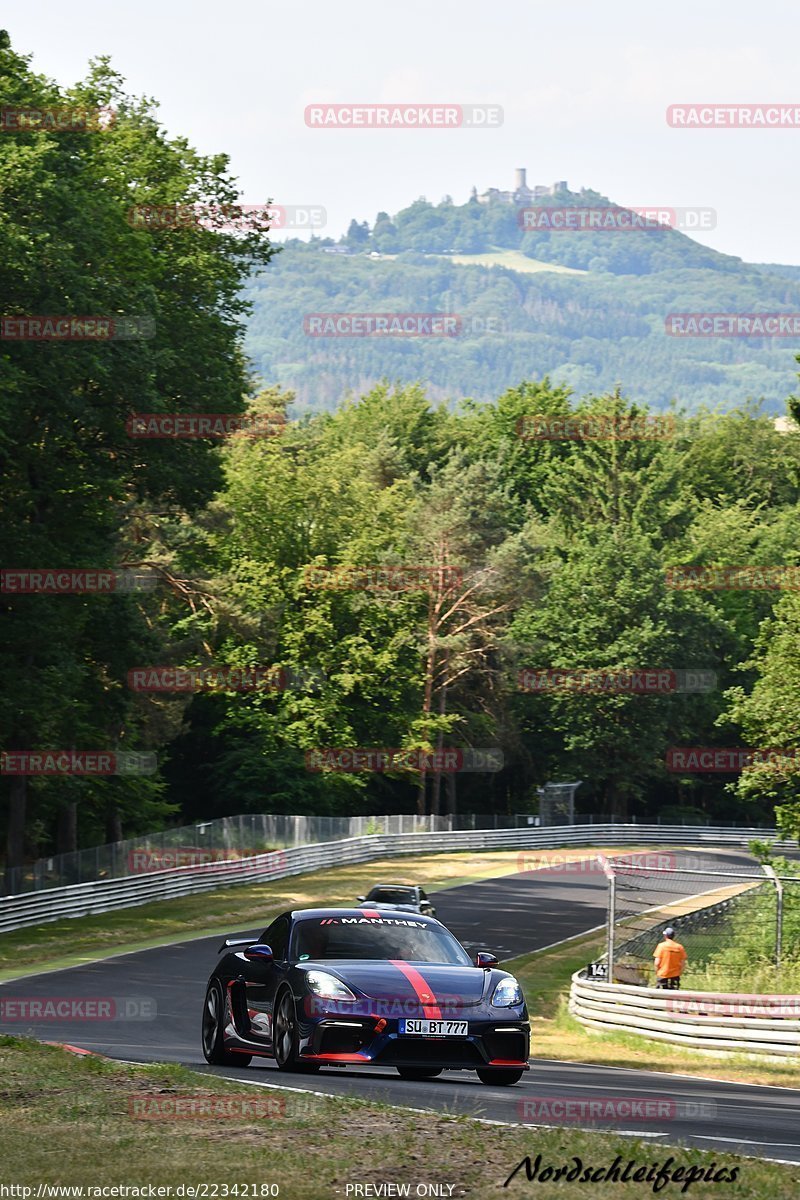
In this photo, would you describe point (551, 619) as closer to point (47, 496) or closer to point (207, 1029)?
point (47, 496)

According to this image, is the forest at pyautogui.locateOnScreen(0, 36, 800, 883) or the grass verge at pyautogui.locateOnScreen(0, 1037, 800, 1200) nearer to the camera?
the grass verge at pyautogui.locateOnScreen(0, 1037, 800, 1200)

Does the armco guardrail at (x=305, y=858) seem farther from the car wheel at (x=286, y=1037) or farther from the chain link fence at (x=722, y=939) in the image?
the car wheel at (x=286, y=1037)

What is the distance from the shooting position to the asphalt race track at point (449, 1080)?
11.0 metres

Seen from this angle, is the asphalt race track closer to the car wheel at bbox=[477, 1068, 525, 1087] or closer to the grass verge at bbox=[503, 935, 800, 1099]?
the car wheel at bbox=[477, 1068, 525, 1087]

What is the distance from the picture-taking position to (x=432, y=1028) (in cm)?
1327

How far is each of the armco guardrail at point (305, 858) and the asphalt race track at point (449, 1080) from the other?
Result: 4.17 meters

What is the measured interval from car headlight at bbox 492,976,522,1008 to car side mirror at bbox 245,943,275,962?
195 centimetres

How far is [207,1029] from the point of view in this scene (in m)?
15.5

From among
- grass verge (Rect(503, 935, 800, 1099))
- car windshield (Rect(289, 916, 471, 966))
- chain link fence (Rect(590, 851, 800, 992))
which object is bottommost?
grass verge (Rect(503, 935, 800, 1099))

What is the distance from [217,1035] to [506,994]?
2.85m

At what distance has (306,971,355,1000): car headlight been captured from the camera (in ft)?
43.9

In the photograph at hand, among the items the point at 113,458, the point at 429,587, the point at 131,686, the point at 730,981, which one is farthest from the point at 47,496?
the point at 429,587

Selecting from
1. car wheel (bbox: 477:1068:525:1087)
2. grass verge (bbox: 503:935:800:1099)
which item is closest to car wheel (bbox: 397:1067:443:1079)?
car wheel (bbox: 477:1068:525:1087)

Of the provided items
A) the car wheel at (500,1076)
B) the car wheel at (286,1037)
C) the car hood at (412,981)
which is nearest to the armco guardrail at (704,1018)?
the car wheel at (500,1076)
